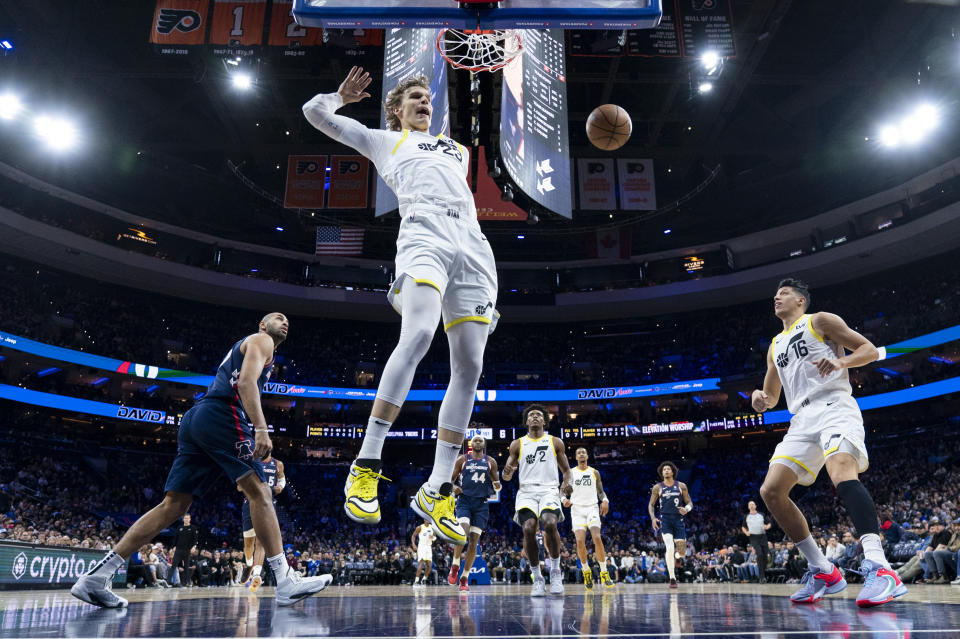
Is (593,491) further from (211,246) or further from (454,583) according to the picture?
(211,246)

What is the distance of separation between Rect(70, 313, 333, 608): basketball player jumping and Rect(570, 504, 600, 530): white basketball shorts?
781 centimetres

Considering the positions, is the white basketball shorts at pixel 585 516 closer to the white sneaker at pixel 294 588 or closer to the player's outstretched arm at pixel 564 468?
the player's outstretched arm at pixel 564 468

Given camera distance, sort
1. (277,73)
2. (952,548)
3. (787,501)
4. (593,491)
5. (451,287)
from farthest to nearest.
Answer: (277,73) < (952,548) < (593,491) < (787,501) < (451,287)

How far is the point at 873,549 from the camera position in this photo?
4.85m

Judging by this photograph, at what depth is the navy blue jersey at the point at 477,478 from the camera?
1091 centimetres

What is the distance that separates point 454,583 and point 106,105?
2130cm

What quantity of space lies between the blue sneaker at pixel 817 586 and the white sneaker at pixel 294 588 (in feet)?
11.8

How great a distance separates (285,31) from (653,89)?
40.2 ft

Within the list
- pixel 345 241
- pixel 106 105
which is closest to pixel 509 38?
pixel 345 241

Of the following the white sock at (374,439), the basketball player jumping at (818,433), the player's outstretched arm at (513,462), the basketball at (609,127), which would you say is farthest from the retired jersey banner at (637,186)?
the white sock at (374,439)

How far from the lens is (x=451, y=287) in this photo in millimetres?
3799

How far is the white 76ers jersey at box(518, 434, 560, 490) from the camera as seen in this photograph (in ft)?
30.9

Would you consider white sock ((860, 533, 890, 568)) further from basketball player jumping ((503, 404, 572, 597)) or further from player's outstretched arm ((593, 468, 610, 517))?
player's outstretched arm ((593, 468, 610, 517))

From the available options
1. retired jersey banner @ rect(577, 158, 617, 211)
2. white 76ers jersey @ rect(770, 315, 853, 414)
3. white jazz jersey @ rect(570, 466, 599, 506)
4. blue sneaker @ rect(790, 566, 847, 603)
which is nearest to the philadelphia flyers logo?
retired jersey banner @ rect(577, 158, 617, 211)
